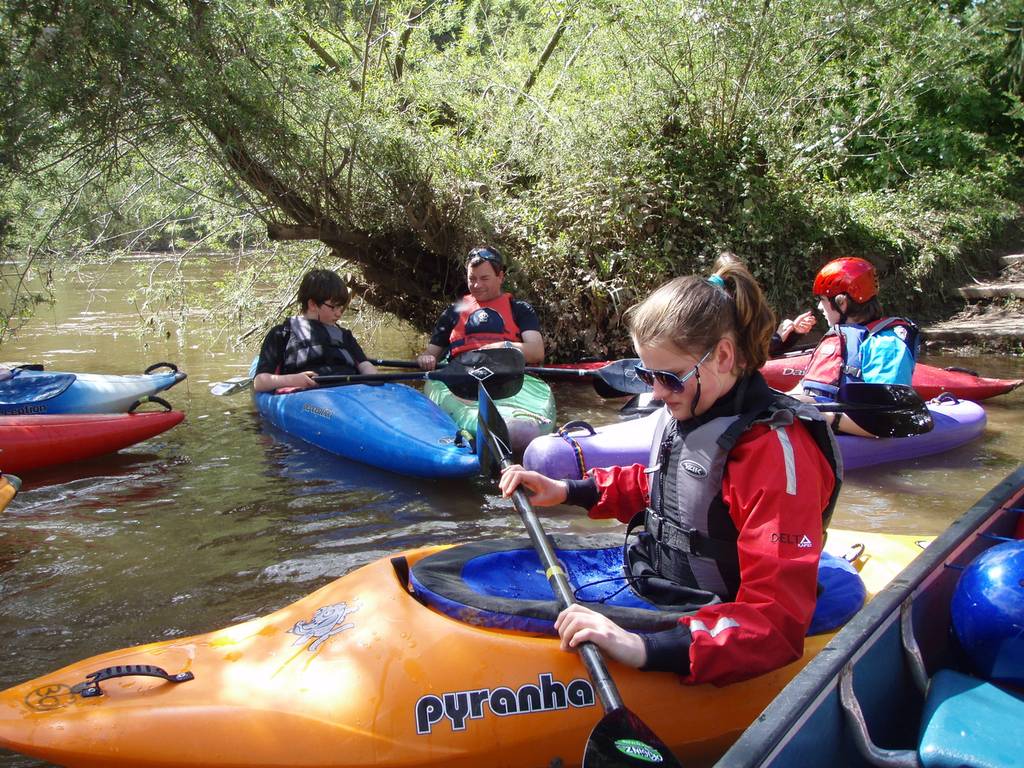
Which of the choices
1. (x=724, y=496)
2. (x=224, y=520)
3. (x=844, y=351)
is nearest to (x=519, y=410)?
(x=224, y=520)

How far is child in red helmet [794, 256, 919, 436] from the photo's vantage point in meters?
4.43

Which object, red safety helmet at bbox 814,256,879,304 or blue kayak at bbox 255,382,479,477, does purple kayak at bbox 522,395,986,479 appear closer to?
blue kayak at bbox 255,382,479,477

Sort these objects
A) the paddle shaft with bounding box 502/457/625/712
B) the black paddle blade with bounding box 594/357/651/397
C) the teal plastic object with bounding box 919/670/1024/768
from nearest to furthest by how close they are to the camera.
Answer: the teal plastic object with bounding box 919/670/1024/768
the paddle shaft with bounding box 502/457/625/712
the black paddle blade with bounding box 594/357/651/397

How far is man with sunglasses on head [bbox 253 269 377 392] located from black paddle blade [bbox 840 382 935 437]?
110 inches

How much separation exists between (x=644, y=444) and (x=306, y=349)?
2.28 metres

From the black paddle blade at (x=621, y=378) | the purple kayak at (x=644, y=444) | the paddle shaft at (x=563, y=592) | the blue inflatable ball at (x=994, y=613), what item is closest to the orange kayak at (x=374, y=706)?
the paddle shaft at (x=563, y=592)

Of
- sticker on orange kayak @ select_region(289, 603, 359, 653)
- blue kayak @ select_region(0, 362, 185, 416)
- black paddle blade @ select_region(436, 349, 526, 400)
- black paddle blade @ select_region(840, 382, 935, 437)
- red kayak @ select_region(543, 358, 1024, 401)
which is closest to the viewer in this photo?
sticker on orange kayak @ select_region(289, 603, 359, 653)

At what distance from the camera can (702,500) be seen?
77.0 inches

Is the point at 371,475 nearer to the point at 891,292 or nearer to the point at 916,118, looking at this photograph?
the point at 891,292

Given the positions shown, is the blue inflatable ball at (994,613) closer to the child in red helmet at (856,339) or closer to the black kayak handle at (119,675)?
the black kayak handle at (119,675)

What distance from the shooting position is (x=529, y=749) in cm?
202

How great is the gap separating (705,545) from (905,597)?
16.9 inches

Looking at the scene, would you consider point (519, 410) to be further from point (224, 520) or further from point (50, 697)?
point (50, 697)

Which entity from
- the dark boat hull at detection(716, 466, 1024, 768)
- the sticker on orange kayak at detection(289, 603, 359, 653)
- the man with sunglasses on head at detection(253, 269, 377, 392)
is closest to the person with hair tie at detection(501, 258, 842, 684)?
the dark boat hull at detection(716, 466, 1024, 768)
